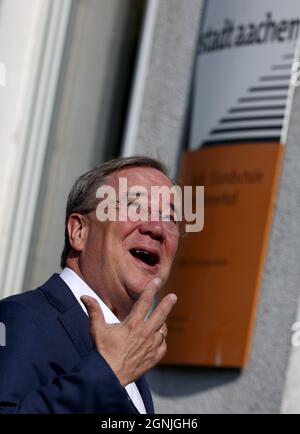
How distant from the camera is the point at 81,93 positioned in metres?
6.07

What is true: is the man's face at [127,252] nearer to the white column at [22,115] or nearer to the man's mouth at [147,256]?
the man's mouth at [147,256]

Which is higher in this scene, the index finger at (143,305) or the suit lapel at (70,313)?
the index finger at (143,305)

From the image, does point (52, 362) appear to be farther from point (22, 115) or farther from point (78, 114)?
point (78, 114)

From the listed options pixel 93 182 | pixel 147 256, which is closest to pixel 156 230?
pixel 147 256

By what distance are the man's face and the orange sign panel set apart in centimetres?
183

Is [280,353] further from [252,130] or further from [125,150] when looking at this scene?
[125,150]

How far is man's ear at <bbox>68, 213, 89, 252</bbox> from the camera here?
353cm

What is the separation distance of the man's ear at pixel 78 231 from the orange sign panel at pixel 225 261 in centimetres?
188

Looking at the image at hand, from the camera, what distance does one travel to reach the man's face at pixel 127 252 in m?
3.39

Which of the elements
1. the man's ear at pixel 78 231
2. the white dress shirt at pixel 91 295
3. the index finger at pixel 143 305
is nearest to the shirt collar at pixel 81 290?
the white dress shirt at pixel 91 295

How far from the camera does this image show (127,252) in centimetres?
346

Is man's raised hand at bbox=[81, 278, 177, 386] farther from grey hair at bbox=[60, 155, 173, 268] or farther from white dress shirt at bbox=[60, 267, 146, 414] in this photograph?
grey hair at bbox=[60, 155, 173, 268]

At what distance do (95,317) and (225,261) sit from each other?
2579 mm
